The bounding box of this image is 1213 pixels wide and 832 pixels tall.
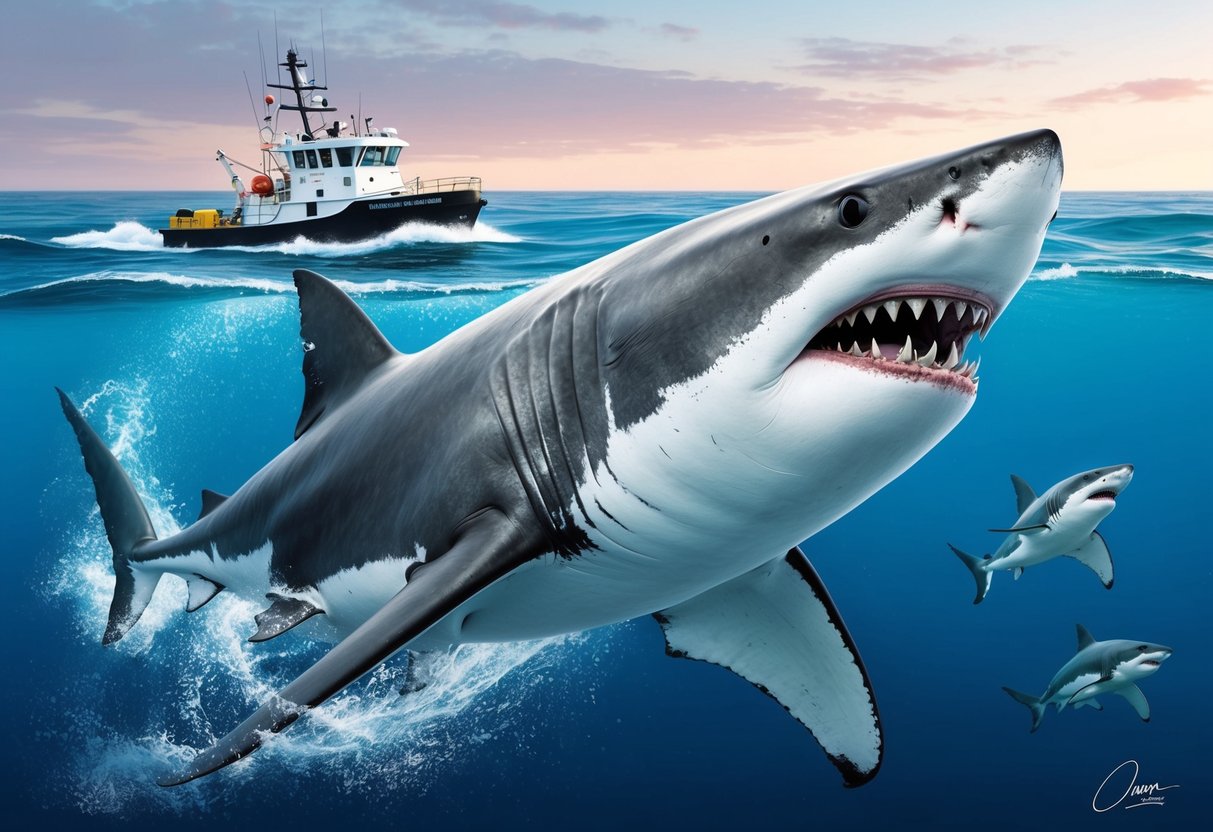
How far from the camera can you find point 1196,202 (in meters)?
20.9

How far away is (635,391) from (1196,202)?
2325 cm

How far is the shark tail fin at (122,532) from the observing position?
18.0 feet

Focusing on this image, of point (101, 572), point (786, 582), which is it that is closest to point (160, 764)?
point (101, 572)

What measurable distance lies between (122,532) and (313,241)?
56.2 feet

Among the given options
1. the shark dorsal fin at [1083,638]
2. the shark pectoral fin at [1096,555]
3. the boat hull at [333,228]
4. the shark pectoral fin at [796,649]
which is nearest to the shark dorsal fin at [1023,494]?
the shark pectoral fin at [1096,555]

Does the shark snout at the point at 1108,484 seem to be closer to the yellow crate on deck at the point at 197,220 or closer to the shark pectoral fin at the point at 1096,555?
the shark pectoral fin at the point at 1096,555

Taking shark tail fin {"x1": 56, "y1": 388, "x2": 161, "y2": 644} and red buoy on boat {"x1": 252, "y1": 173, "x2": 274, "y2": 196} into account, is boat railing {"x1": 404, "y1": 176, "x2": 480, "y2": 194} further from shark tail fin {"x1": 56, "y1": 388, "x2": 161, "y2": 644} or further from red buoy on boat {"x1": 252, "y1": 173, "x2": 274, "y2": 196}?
shark tail fin {"x1": 56, "y1": 388, "x2": 161, "y2": 644}

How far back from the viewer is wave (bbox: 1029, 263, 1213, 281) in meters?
23.2

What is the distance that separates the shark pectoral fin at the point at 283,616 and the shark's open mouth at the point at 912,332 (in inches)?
106

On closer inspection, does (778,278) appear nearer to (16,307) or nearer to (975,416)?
(16,307)

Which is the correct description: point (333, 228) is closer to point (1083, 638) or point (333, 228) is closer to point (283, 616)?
point (1083, 638)

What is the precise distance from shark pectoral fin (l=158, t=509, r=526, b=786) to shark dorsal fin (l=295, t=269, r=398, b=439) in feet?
6.20

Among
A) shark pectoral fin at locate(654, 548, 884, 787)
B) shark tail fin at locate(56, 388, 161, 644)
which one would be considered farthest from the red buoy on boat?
shark pectoral fin at locate(654, 548, 884, 787)

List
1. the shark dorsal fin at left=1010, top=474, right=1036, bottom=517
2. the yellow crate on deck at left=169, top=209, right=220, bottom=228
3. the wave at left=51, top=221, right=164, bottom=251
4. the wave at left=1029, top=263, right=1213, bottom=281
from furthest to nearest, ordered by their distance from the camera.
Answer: the wave at left=1029, top=263, right=1213, bottom=281, the yellow crate on deck at left=169, top=209, right=220, bottom=228, the wave at left=51, top=221, right=164, bottom=251, the shark dorsal fin at left=1010, top=474, right=1036, bottom=517
